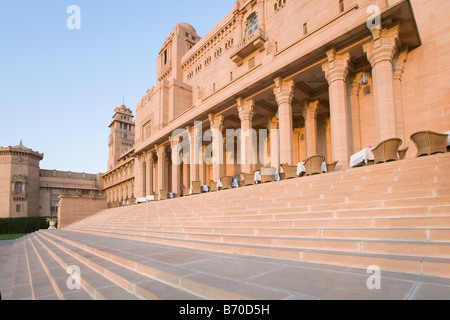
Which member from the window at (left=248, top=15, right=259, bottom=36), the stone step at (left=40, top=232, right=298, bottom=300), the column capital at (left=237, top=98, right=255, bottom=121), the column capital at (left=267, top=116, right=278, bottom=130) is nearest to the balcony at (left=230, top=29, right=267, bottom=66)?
the window at (left=248, top=15, right=259, bottom=36)

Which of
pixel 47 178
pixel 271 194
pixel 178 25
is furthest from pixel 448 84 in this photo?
pixel 47 178

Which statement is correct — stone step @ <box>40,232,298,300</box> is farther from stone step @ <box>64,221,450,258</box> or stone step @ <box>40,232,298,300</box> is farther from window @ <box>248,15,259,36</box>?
window @ <box>248,15,259,36</box>

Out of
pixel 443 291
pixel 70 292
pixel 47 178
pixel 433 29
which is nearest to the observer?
pixel 443 291

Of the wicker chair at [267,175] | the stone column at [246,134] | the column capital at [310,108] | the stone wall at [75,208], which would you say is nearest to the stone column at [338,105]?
the wicker chair at [267,175]

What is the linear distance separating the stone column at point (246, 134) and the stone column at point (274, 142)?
1468 millimetres

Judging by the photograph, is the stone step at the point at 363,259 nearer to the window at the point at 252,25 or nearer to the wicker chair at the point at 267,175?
the wicker chair at the point at 267,175

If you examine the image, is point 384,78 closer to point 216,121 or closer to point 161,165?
point 216,121

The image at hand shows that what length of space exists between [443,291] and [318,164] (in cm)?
860

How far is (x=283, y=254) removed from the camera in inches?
156

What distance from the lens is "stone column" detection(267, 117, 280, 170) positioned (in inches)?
647

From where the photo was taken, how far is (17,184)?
49531 millimetres

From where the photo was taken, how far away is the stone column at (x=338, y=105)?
37.1 feet

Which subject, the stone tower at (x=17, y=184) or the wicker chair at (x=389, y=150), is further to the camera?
the stone tower at (x=17, y=184)
